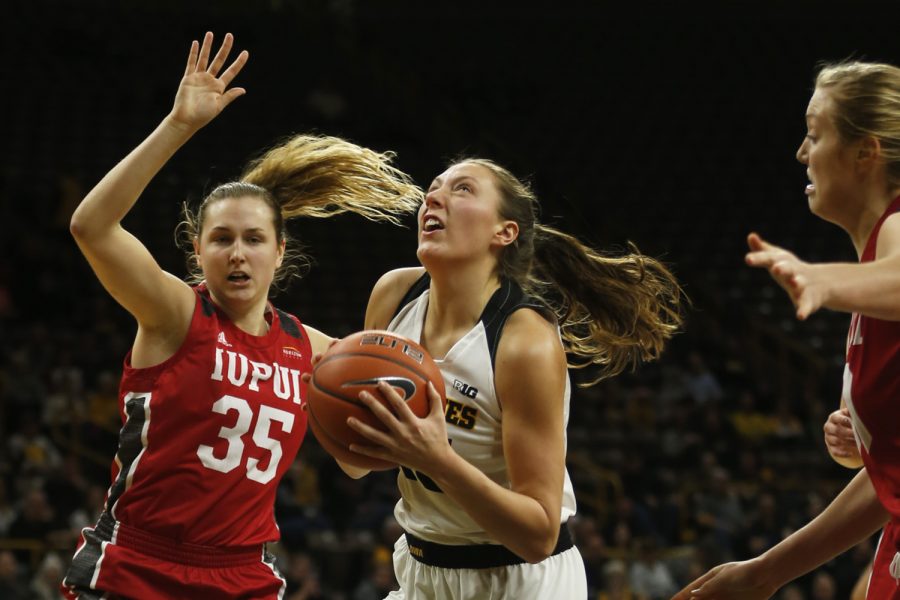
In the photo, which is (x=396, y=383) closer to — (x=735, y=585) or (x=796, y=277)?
(x=796, y=277)

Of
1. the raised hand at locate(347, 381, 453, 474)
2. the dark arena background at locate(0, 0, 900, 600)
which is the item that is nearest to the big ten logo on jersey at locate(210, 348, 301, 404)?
the raised hand at locate(347, 381, 453, 474)

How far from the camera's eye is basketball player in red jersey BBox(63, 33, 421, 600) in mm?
3025

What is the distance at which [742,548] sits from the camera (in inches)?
348

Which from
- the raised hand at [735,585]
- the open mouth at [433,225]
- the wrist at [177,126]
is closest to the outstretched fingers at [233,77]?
the wrist at [177,126]

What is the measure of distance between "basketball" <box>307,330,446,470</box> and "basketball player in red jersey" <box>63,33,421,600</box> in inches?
21.8

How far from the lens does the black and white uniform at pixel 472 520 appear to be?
3.02 m

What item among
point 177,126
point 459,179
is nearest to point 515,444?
point 459,179

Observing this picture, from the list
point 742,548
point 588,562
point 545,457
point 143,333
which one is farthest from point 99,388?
point 545,457

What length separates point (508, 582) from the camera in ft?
10.00

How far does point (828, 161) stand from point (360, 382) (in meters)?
1.13

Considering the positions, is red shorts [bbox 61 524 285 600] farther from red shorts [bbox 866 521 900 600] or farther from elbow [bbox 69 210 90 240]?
red shorts [bbox 866 521 900 600]

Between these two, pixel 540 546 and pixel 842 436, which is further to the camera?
pixel 842 436

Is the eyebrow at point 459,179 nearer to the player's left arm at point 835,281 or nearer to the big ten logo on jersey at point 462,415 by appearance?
the big ten logo on jersey at point 462,415

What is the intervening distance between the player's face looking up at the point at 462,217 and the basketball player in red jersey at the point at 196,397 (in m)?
0.57
